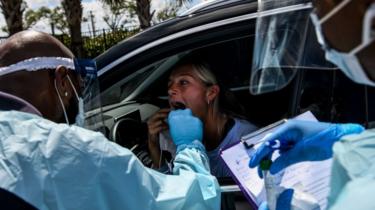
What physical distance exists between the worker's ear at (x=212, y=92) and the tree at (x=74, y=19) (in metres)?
9.45

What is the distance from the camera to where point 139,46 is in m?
2.45

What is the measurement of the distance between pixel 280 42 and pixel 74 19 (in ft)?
35.6

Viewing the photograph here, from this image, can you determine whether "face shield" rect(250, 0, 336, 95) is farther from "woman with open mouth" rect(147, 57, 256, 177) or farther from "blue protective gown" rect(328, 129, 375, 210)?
"woman with open mouth" rect(147, 57, 256, 177)

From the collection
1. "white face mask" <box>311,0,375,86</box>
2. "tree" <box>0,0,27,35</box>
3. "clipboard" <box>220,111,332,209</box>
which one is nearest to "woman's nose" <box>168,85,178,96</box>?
"clipboard" <box>220,111,332,209</box>

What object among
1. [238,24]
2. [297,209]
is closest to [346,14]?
[297,209]

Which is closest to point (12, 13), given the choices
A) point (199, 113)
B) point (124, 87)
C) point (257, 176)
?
point (124, 87)

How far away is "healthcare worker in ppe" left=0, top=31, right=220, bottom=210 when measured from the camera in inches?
62.2

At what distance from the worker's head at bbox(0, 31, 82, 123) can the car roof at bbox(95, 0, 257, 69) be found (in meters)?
0.27

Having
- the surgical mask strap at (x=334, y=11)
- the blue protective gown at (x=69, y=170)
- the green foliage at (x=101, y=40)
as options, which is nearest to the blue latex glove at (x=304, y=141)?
the blue protective gown at (x=69, y=170)

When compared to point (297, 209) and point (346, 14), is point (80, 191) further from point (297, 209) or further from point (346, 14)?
point (346, 14)

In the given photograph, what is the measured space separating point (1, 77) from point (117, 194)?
2.20ft

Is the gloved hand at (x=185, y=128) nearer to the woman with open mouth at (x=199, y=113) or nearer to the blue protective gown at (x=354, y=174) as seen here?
the woman with open mouth at (x=199, y=113)

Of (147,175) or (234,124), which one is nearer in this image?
(147,175)

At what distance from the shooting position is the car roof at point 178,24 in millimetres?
2373
